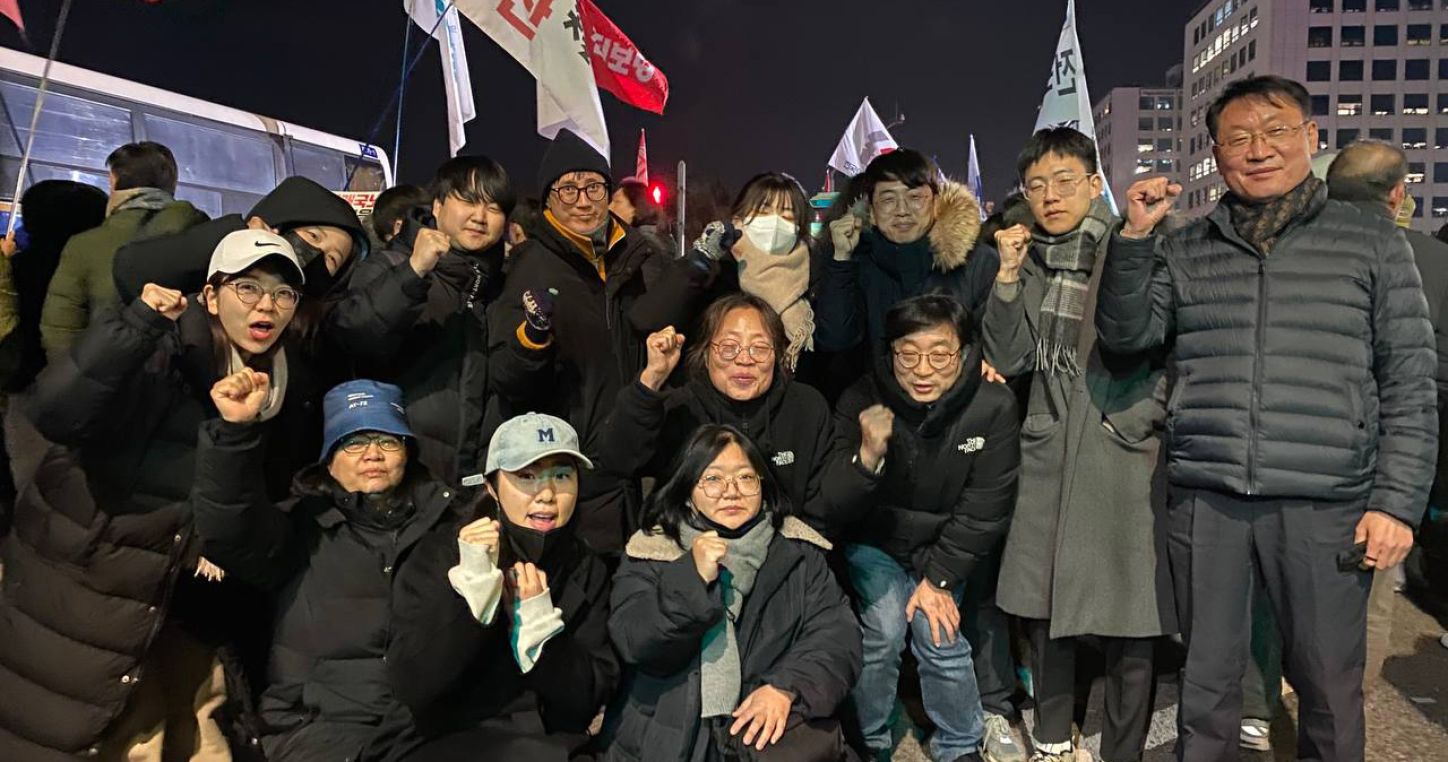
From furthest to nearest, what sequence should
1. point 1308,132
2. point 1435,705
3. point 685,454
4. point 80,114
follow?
point 80,114 → point 1435,705 → point 685,454 → point 1308,132

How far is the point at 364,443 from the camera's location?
10.1 ft

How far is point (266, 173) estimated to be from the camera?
501 inches

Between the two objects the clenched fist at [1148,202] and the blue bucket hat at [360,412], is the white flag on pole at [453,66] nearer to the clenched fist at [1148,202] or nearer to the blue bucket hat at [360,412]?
the blue bucket hat at [360,412]

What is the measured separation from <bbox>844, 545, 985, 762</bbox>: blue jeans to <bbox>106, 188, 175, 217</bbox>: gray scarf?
4.05 m

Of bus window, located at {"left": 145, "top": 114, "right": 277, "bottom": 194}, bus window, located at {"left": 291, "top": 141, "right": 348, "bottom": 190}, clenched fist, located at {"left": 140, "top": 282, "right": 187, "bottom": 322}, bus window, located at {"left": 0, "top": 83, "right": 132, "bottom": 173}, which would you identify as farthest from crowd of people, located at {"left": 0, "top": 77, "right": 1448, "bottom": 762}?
bus window, located at {"left": 291, "top": 141, "right": 348, "bottom": 190}

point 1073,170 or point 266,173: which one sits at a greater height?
point 266,173

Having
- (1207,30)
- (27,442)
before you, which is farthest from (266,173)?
(1207,30)

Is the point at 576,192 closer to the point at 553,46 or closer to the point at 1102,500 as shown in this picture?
the point at 1102,500

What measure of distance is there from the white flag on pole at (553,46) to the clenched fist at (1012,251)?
3457 millimetres

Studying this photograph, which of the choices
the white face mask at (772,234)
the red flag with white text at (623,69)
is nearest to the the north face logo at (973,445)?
the white face mask at (772,234)

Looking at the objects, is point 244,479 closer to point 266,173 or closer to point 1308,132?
point 1308,132

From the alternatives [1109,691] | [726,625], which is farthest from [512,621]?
[1109,691]

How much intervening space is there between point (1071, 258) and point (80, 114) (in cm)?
1128

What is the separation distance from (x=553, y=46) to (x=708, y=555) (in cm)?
462
